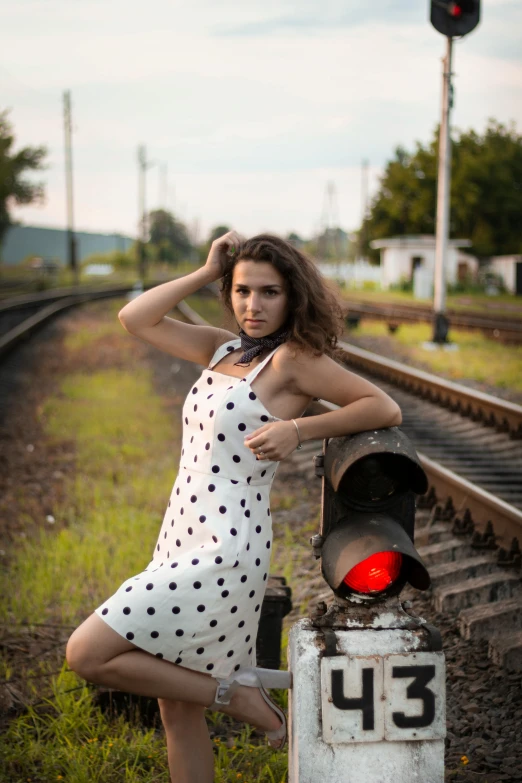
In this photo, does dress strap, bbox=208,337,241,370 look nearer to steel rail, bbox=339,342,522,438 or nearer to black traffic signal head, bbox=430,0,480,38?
steel rail, bbox=339,342,522,438

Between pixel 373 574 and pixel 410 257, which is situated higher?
pixel 410 257

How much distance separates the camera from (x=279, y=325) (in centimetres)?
256

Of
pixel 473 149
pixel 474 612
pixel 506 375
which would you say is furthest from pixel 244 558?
pixel 473 149

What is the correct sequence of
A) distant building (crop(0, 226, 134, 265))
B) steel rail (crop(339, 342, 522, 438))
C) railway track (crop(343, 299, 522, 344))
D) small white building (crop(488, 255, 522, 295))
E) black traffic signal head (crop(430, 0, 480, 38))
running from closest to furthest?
steel rail (crop(339, 342, 522, 438))
black traffic signal head (crop(430, 0, 480, 38))
railway track (crop(343, 299, 522, 344))
small white building (crop(488, 255, 522, 295))
distant building (crop(0, 226, 134, 265))

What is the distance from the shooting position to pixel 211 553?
2340 millimetres

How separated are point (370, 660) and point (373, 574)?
0.20 m

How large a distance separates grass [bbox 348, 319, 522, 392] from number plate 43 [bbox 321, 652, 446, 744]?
26.8 feet

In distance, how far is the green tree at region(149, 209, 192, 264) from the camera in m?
95.6

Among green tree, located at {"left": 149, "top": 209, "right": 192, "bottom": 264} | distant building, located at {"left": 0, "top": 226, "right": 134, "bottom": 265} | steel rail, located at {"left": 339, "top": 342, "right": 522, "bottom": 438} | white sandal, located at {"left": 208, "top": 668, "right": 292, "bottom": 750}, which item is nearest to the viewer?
white sandal, located at {"left": 208, "top": 668, "right": 292, "bottom": 750}

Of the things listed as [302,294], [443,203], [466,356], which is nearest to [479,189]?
[443,203]

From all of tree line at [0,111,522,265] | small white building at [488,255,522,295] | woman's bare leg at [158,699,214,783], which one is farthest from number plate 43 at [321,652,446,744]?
tree line at [0,111,522,265]

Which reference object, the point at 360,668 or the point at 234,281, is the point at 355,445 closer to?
the point at 360,668

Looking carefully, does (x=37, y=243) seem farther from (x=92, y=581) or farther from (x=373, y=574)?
(x=373, y=574)

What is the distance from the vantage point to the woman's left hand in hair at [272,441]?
7.29 feet
